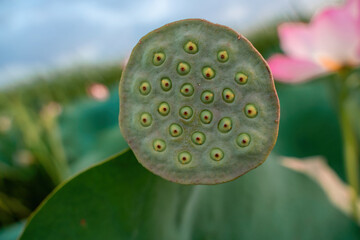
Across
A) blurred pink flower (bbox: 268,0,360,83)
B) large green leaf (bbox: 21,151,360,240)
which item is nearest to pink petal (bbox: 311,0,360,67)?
Answer: blurred pink flower (bbox: 268,0,360,83)

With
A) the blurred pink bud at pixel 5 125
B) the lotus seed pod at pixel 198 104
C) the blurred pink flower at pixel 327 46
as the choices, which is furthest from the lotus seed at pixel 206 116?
the blurred pink bud at pixel 5 125

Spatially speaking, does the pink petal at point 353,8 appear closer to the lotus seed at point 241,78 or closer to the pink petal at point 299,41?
the pink petal at point 299,41

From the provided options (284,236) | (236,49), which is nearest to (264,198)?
(284,236)

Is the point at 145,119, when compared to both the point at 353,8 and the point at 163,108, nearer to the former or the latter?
the point at 163,108

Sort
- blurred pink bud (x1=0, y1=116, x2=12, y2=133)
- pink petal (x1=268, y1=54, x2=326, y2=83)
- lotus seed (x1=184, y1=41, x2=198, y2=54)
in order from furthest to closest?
1. blurred pink bud (x1=0, y1=116, x2=12, y2=133)
2. pink petal (x1=268, y1=54, x2=326, y2=83)
3. lotus seed (x1=184, y1=41, x2=198, y2=54)

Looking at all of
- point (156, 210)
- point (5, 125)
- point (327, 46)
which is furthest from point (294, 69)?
point (5, 125)

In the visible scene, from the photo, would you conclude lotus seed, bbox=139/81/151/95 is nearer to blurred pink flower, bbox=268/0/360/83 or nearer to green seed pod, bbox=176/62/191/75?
green seed pod, bbox=176/62/191/75

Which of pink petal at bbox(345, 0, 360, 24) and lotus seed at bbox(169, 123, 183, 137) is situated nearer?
lotus seed at bbox(169, 123, 183, 137)
